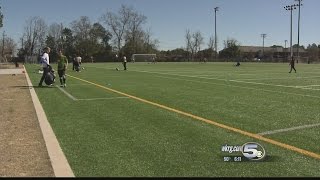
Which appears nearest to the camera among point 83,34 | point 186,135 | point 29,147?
point 29,147

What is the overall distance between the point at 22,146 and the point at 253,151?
12.7 feet

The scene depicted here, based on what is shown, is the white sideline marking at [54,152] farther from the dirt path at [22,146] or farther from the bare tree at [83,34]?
the bare tree at [83,34]

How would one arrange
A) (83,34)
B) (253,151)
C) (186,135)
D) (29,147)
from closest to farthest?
(253,151) < (29,147) < (186,135) < (83,34)

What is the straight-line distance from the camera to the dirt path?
20.8 feet

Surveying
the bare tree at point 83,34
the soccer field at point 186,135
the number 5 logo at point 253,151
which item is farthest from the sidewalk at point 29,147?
the bare tree at point 83,34

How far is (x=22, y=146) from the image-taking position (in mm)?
7898

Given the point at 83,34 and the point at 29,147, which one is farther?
the point at 83,34

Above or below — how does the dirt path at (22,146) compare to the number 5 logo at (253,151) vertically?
below

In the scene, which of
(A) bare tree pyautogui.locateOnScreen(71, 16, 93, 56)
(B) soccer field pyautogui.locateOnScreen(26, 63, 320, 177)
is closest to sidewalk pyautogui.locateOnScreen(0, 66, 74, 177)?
(B) soccer field pyautogui.locateOnScreen(26, 63, 320, 177)

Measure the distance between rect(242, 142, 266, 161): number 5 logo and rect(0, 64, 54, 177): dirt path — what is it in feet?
9.33

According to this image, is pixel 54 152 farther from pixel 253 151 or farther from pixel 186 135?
pixel 253 151

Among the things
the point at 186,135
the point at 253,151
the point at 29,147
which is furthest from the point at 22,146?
the point at 253,151

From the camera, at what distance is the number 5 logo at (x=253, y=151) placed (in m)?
6.82

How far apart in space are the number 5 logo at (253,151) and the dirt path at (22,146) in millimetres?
2845
